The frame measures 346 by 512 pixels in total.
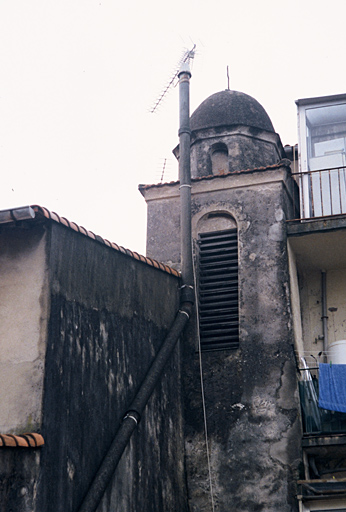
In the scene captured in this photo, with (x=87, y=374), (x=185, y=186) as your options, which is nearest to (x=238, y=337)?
(x=185, y=186)

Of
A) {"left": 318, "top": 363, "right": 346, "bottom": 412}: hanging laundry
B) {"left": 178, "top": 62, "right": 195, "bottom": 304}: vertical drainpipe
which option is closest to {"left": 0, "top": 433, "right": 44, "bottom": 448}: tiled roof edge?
{"left": 178, "top": 62, "right": 195, "bottom": 304}: vertical drainpipe

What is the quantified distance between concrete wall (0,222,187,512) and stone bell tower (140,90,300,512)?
2.18 feet

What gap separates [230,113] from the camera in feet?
55.6

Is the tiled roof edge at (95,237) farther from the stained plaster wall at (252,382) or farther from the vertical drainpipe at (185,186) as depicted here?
the stained plaster wall at (252,382)

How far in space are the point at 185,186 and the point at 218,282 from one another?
2.06 meters

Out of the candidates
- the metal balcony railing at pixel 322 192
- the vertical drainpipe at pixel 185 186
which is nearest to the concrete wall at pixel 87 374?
the vertical drainpipe at pixel 185 186

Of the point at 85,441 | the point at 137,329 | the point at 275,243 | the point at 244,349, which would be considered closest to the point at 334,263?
the point at 275,243

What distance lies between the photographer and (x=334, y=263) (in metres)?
14.8

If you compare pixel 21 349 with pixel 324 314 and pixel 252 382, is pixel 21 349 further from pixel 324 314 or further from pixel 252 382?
pixel 324 314

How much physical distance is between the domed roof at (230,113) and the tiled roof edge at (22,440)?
958cm

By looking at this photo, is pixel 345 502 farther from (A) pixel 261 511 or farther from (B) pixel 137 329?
(B) pixel 137 329

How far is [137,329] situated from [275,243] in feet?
11.4

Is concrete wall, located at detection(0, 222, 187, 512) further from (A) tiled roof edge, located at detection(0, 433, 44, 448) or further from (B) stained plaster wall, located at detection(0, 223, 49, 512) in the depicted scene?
(A) tiled roof edge, located at detection(0, 433, 44, 448)

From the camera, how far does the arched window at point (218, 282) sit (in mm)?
13727
